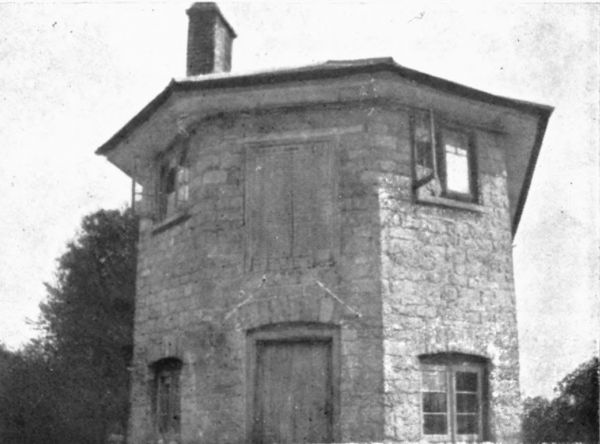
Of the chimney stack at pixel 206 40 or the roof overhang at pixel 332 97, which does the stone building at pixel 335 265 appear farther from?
the chimney stack at pixel 206 40

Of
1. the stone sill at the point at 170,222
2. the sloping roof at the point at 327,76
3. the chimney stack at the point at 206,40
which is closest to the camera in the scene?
the sloping roof at the point at 327,76

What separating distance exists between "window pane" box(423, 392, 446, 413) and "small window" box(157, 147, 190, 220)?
14.3 ft

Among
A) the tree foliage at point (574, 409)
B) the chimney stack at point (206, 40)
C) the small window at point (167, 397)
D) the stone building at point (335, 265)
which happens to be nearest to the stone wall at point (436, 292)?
the stone building at point (335, 265)

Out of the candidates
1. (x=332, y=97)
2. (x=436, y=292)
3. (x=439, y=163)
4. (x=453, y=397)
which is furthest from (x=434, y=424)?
(x=332, y=97)

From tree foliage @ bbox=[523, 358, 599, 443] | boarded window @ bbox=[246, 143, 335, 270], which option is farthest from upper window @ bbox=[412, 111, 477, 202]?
tree foliage @ bbox=[523, 358, 599, 443]

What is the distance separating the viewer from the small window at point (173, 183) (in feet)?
35.4

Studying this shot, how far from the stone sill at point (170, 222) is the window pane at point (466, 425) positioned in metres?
4.68

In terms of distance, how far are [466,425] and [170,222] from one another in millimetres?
5091

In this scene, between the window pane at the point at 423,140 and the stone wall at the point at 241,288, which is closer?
the stone wall at the point at 241,288

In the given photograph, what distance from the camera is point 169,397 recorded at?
1034 cm

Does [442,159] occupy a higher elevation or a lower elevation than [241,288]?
higher

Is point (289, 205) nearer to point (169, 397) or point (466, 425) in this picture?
point (169, 397)

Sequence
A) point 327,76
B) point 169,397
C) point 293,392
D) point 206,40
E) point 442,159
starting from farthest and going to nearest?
point 206,40, point 169,397, point 442,159, point 327,76, point 293,392

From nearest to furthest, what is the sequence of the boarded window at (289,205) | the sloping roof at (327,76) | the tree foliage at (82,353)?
the sloping roof at (327,76) → the boarded window at (289,205) → the tree foliage at (82,353)
